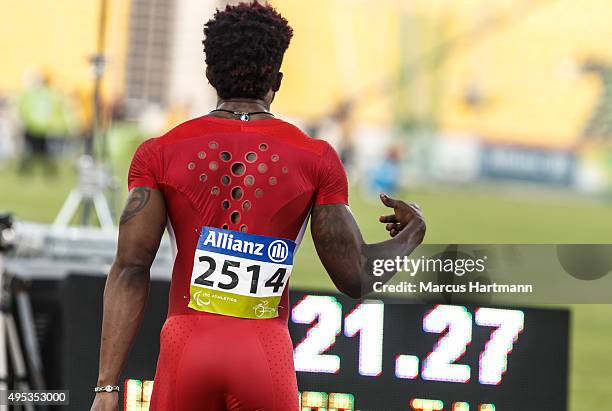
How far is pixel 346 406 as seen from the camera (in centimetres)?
428

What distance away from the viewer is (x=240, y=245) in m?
3.01

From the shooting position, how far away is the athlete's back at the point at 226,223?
2.95 meters

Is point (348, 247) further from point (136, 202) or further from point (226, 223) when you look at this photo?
point (136, 202)

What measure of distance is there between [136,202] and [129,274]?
0.17 meters

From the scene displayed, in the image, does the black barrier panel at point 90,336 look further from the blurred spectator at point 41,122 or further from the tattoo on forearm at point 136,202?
the blurred spectator at point 41,122

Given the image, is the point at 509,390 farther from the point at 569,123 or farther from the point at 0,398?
the point at 569,123

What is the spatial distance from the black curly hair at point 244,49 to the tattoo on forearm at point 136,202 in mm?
304

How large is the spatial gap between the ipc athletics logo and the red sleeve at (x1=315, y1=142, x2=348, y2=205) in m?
0.14

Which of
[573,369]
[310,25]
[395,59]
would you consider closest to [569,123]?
[395,59]

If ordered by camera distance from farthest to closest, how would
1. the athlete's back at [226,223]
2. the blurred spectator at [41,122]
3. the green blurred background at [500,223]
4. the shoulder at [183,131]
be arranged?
the blurred spectator at [41,122] → the green blurred background at [500,223] → the shoulder at [183,131] → the athlete's back at [226,223]

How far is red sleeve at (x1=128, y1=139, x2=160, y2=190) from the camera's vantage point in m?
3.04

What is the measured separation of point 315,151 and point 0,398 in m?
2.82

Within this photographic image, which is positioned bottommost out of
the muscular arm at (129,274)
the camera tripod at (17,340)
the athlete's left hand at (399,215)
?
the camera tripod at (17,340)

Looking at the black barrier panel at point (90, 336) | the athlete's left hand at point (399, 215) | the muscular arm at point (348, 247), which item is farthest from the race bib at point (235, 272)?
the black barrier panel at point (90, 336)
